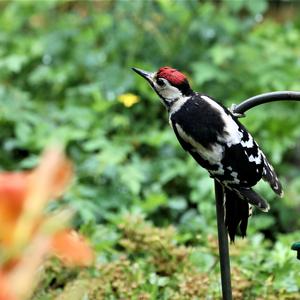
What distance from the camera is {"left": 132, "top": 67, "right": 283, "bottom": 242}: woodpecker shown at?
150 centimetres

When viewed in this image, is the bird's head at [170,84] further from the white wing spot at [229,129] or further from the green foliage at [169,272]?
the green foliage at [169,272]

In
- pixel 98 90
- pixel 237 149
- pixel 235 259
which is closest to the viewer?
pixel 237 149

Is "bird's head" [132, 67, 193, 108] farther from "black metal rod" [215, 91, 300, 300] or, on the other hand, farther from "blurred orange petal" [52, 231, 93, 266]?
"blurred orange petal" [52, 231, 93, 266]

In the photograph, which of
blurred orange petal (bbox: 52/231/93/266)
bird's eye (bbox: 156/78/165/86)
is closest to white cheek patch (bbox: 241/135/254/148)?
bird's eye (bbox: 156/78/165/86)

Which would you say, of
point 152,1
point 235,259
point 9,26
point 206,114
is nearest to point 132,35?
point 152,1

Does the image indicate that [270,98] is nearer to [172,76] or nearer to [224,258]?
[172,76]

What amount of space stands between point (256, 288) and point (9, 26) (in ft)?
9.03

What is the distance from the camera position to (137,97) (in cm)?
371

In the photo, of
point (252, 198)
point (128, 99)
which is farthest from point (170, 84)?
point (128, 99)

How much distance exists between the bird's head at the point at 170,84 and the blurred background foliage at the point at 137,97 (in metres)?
1.17

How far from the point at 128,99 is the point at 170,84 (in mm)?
1936

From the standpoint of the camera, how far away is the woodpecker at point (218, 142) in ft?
4.92

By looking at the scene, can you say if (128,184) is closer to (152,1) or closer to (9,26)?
(152,1)

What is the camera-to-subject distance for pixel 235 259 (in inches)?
94.5
